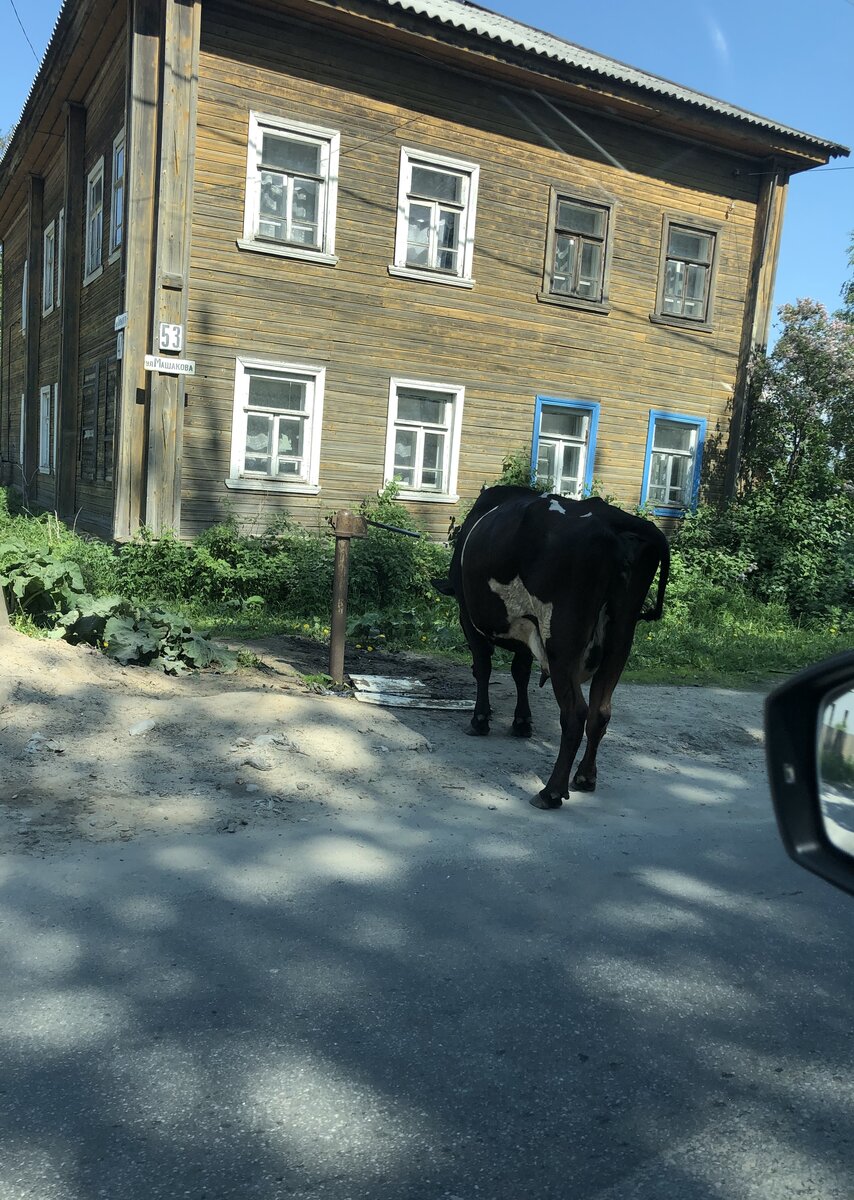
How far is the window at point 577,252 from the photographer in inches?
627

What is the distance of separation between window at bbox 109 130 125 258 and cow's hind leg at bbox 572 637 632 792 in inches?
463

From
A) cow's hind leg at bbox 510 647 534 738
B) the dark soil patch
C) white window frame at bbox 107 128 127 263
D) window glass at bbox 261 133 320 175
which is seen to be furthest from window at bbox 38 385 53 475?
cow's hind leg at bbox 510 647 534 738

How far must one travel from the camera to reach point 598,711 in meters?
5.73

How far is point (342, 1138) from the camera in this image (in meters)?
2.48

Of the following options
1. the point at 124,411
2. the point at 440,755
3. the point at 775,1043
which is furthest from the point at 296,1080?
the point at 124,411

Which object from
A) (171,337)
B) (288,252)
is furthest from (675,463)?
(171,337)

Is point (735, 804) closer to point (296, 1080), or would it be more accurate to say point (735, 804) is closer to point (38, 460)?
point (296, 1080)

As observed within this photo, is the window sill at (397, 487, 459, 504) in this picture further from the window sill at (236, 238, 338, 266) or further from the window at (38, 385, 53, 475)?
the window at (38, 385, 53, 475)

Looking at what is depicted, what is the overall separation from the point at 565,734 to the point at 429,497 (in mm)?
10084

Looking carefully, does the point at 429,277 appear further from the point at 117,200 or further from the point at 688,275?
the point at 688,275

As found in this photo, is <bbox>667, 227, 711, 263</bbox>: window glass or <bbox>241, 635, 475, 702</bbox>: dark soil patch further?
<bbox>667, 227, 711, 263</bbox>: window glass

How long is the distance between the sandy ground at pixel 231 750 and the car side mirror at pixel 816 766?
3.37 meters

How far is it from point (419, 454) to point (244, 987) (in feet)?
41.2

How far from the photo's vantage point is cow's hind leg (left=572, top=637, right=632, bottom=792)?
5723 mm
